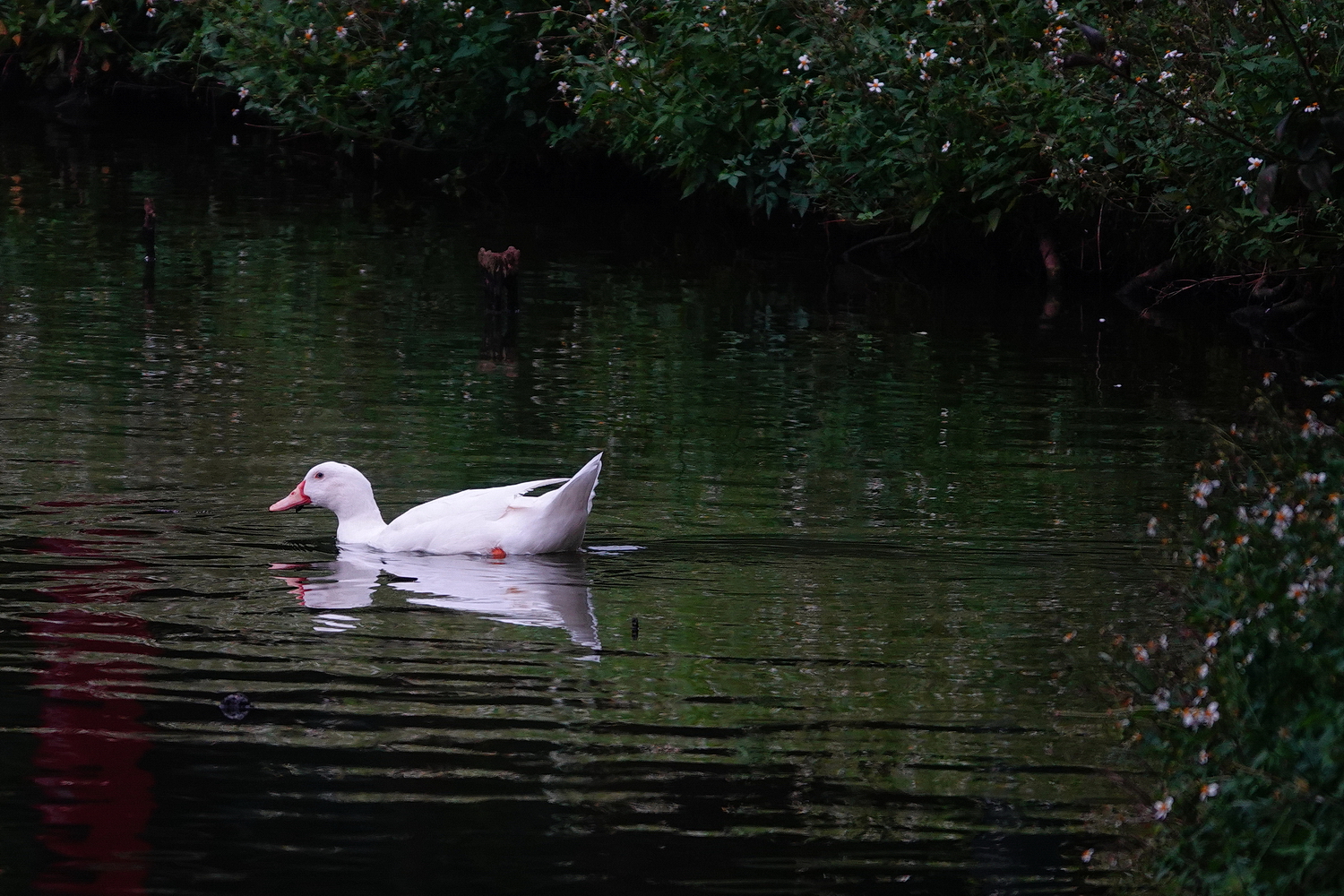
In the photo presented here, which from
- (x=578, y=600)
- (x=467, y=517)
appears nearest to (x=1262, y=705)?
(x=578, y=600)

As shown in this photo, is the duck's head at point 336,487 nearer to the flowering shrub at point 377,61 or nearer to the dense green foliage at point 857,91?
the dense green foliage at point 857,91

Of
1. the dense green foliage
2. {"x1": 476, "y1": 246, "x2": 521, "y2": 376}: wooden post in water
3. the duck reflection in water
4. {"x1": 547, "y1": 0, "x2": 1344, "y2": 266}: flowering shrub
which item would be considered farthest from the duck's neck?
{"x1": 476, "y1": 246, "x2": 521, "y2": 376}: wooden post in water

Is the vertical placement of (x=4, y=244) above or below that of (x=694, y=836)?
above

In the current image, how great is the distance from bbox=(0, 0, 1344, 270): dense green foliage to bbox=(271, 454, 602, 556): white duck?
469 cm

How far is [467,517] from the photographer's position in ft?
30.9

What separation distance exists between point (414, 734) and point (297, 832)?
941mm

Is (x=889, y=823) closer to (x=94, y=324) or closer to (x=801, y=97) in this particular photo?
(x=94, y=324)

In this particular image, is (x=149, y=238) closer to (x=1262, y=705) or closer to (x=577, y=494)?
(x=577, y=494)

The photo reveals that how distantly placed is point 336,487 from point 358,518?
19cm

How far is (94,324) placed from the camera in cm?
1614

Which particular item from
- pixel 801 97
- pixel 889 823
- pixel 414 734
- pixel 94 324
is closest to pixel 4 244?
pixel 94 324

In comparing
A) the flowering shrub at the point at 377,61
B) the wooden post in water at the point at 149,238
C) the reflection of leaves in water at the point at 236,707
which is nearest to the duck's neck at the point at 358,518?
the reflection of leaves in water at the point at 236,707

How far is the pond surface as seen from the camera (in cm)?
565

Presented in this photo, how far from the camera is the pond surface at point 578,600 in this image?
565 centimetres
